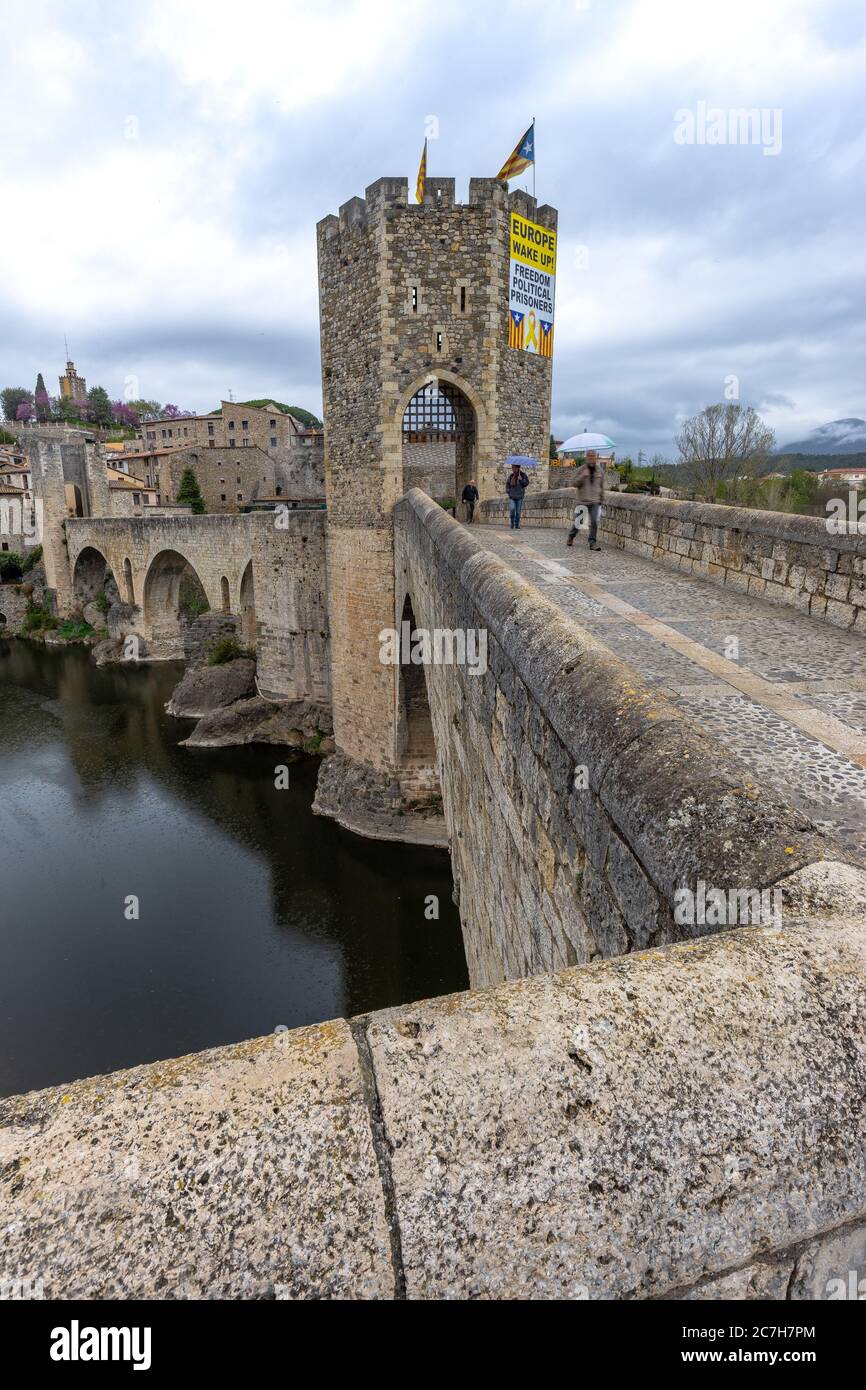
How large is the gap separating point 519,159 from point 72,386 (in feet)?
267

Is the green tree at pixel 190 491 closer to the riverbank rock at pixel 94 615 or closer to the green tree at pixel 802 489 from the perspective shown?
the riverbank rock at pixel 94 615

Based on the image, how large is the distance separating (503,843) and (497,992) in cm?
281

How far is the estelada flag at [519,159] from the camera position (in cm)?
1279

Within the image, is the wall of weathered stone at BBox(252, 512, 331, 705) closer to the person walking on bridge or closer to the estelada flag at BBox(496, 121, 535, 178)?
the estelada flag at BBox(496, 121, 535, 178)

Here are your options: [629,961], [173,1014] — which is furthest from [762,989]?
[173,1014]

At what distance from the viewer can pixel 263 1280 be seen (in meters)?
0.88

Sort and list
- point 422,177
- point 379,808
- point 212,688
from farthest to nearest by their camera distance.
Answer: point 212,688, point 379,808, point 422,177

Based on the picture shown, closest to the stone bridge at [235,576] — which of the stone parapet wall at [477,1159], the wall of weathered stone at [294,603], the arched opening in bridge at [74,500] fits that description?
the wall of weathered stone at [294,603]

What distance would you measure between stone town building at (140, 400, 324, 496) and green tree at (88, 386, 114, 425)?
113 ft

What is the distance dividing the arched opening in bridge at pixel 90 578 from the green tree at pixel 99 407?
55.0 metres

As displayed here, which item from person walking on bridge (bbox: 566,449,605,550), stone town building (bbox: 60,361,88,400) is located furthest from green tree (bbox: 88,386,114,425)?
person walking on bridge (bbox: 566,449,605,550)

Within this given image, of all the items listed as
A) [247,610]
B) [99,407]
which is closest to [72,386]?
[99,407]

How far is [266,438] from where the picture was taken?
5047 centimetres

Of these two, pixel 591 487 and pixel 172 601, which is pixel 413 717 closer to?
pixel 591 487
